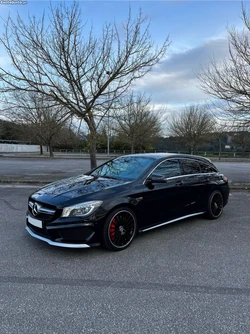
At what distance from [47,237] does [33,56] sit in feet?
28.6

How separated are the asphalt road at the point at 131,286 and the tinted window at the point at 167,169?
1124 mm

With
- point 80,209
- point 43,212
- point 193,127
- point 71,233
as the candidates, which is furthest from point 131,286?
point 193,127

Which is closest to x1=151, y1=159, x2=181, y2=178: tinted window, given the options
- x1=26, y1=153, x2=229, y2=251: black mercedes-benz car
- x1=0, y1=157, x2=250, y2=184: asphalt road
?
x1=26, y1=153, x2=229, y2=251: black mercedes-benz car

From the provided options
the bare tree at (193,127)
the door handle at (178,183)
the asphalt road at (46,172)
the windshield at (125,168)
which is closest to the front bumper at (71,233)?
the windshield at (125,168)

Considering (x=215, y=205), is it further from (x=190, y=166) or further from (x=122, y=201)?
(x=122, y=201)

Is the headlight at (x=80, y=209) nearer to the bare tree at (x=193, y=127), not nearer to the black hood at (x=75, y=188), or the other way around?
the black hood at (x=75, y=188)

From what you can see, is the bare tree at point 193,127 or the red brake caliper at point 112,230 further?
the bare tree at point 193,127

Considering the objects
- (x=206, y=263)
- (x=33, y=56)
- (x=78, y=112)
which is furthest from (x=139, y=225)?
(x=33, y=56)

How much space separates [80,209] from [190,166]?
2.85m

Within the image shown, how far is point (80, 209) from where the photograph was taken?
364cm

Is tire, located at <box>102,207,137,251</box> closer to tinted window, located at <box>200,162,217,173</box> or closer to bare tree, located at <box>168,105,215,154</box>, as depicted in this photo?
tinted window, located at <box>200,162,217,173</box>

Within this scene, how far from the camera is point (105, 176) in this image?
480 centimetres

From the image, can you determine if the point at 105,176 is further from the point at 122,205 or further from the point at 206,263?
the point at 206,263

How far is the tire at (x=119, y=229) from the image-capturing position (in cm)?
376
